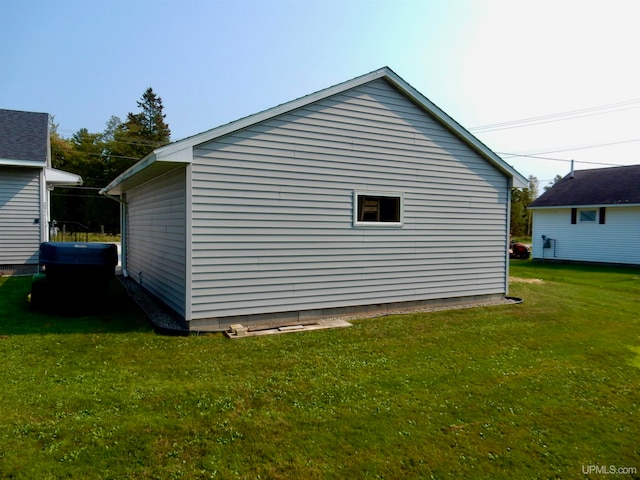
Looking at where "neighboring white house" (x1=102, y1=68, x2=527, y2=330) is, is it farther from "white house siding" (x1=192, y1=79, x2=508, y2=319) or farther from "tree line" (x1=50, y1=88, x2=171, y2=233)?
"tree line" (x1=50, y1=88, x2=171, y2=233)

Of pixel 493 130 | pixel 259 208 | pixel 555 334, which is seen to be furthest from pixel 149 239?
pixel 493 130

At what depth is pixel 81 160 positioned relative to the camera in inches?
1688

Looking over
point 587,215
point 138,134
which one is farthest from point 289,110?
point 138,134

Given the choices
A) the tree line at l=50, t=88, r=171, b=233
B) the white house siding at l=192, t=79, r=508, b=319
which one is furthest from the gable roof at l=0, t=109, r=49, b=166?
the tree line at l=50, t=88, r=171, b=233

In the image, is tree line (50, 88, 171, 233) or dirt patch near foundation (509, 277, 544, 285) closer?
dirt patch near foundation (509, 277, 544, 285)

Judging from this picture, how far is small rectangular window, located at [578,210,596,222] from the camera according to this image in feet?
63.2

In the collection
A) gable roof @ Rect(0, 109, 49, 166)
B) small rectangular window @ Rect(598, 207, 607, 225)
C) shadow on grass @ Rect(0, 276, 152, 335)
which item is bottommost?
shadow on grass @ Rect(0, 276, 152, 335)

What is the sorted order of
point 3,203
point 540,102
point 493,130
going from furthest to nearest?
1. point 493,130
2. point 540,102
3. point 3,203

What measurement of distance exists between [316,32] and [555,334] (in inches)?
321

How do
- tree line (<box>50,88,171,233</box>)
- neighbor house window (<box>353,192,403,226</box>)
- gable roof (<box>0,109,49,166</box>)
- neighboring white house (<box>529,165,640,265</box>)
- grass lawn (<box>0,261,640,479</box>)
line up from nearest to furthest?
grass lawn (<box>0,261,640,479</box>)
neighbor house window (<box>353,192,403,226</box>)
gable roof (<box>0,109,49,166</box>)
neighboring white house (<box>529,165,640,265</box>)
tree line (<box>50,88,171,233</box>)

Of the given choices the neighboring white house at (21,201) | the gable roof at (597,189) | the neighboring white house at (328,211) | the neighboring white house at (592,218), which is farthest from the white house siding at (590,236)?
the neighboring white house at (21,201)

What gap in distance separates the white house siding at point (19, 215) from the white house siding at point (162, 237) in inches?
120

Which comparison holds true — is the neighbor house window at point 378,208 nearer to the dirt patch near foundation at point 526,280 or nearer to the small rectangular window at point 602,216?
the dirt patch near foundation at point 526,280

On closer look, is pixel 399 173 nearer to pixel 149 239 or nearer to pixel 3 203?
pixel 149 239
